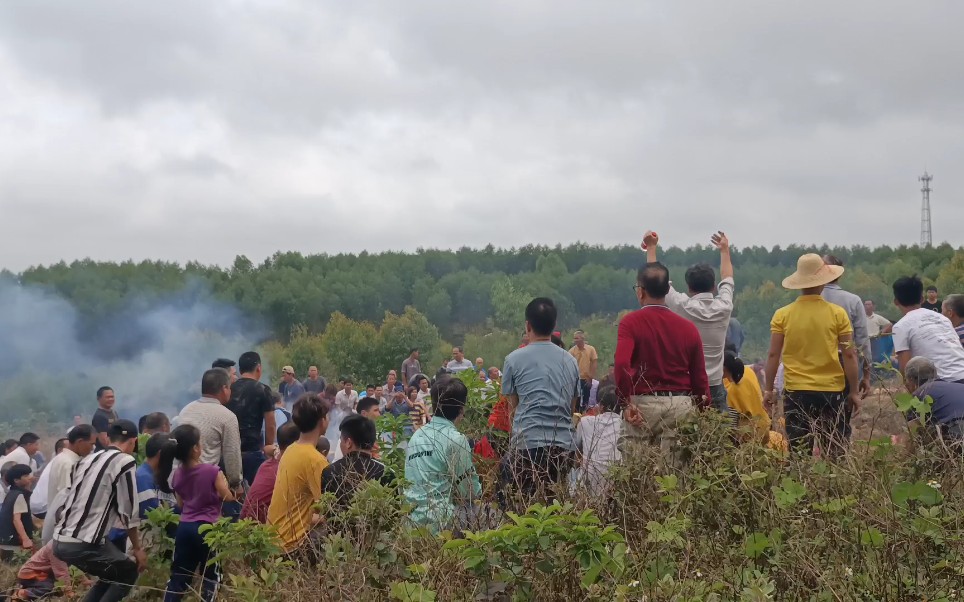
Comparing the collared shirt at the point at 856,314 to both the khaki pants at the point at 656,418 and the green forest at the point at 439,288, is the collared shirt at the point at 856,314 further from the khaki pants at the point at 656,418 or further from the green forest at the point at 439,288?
the green forest at the point at 439,288

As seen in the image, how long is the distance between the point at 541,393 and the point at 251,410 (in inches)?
136

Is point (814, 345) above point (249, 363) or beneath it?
above

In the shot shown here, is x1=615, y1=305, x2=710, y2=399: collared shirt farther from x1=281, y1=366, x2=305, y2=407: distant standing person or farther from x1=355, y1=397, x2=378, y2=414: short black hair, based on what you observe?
x1=281, y1=366, x2=305, y2=407: distant standing person

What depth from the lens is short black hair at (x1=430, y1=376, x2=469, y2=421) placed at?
5875 mm

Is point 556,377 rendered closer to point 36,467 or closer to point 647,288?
point 647,288

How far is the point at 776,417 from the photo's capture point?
24.6ft

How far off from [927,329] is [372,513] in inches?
159

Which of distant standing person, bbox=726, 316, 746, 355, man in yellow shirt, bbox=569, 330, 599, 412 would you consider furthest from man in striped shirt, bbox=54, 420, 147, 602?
man in yellow shirt, bbox=569, 330, 599, 412

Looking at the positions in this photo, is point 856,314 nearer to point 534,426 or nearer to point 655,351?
point 655,351

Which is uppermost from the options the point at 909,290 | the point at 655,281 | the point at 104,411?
the point at 655,281

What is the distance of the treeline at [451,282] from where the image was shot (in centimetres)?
5044

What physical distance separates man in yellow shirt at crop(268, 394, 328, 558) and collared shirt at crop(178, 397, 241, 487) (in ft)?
5.11

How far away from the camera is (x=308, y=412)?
20.1 ft

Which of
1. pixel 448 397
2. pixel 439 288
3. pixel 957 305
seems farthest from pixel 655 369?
pixel 439 288
